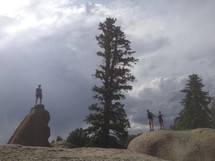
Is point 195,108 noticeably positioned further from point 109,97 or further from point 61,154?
point 61,154

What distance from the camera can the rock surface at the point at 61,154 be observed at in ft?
38.1

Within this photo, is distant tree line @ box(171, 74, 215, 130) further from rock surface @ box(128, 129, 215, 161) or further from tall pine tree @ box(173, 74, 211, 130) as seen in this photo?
rock surface @ box(128, 129, 215, 161)

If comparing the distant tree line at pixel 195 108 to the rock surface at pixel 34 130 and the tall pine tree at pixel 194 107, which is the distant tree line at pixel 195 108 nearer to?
the tall pine tree at pixel 194 107

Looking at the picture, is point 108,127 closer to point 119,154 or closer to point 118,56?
point 118,56

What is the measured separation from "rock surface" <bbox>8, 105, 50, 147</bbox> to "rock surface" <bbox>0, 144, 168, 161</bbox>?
13841 millimetres

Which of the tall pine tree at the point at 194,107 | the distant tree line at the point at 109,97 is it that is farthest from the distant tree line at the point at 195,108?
the distant tree line at the point at 109,97

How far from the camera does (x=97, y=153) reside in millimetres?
13180

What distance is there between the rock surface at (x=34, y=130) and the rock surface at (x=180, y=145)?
12026mm

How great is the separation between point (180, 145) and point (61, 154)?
683 cm

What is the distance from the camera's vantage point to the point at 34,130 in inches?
1100

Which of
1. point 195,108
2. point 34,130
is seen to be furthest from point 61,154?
point 195,108

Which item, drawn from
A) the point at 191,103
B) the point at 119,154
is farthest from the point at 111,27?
the point at 119,154

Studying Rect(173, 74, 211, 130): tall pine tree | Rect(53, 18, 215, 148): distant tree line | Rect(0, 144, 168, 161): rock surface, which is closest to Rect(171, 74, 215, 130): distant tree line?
Rect(173, 74, 211, 130): tall pine tree

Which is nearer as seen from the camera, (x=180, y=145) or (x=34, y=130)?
(x=180, y=145)
